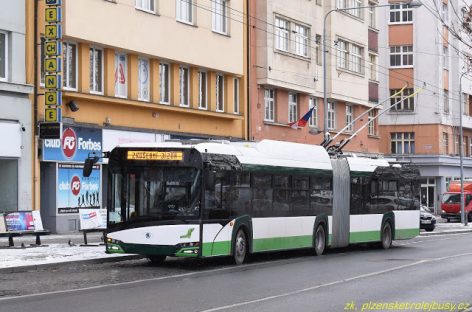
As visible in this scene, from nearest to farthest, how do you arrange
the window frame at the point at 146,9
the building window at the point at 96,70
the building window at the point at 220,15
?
the building window at the point at 96,70, the window frame at the point at 146,9, the building window at the point at 220,15

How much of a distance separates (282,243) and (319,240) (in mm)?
2444

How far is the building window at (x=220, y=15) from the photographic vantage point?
38.2 m

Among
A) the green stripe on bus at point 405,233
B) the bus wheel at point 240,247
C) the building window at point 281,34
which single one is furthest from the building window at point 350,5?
the bus wheel at point 240,247

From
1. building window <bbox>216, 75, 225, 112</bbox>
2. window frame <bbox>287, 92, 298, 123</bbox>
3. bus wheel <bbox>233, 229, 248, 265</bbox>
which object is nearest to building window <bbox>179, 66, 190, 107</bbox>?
building window <bbox>216, 75, 225, 112</bbox>

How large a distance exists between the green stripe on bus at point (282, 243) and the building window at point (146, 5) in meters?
13.3

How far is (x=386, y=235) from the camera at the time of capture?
28.3 meters

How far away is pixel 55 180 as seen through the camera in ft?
98.9

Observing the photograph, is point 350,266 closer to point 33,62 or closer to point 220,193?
point 220,193

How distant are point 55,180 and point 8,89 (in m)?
3.72

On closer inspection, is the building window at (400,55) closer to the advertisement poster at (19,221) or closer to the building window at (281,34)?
the building window at (281,34)

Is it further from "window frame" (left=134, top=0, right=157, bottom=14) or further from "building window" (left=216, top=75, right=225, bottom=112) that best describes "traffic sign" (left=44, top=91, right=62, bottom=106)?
"building window" (left=216, top=75, right=225, bottom=112)

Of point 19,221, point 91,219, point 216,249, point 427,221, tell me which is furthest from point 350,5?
point 216,249

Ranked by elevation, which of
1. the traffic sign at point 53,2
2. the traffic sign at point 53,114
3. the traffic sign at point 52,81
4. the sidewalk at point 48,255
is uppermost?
the traffic sign at point 53,2

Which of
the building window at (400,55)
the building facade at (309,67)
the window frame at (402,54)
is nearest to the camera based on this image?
the building facade at (309,67)
